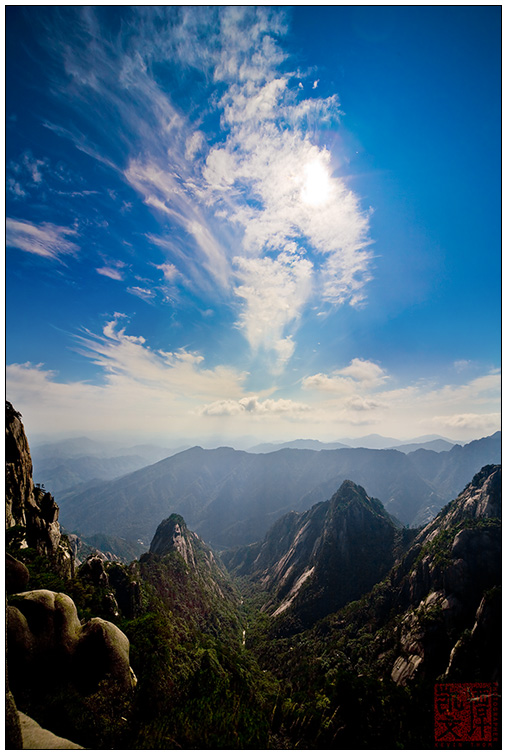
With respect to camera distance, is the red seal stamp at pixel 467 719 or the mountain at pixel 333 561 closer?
the red seal stamp at pixel 467 719

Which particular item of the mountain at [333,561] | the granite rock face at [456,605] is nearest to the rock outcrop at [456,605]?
the granite rock face at [456,605]

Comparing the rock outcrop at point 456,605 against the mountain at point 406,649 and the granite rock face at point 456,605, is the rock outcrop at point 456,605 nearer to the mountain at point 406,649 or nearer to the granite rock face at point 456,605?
the granite rock face at point 456,605

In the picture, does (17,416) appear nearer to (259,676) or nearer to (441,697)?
(441,697)

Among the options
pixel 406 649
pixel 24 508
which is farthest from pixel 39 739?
pixel 406 649

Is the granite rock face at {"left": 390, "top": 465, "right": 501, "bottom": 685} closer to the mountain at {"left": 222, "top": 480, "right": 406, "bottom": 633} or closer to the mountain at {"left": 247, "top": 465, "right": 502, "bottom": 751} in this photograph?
the mountain at {"left": 247, "top": 465, "right": 502, "bottom": 751}

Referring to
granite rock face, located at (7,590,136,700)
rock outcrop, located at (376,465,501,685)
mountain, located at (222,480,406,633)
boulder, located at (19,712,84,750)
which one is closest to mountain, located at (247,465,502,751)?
rock outcrop, located at (376,465,501,685)

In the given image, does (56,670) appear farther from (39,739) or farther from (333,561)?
(333,561)
